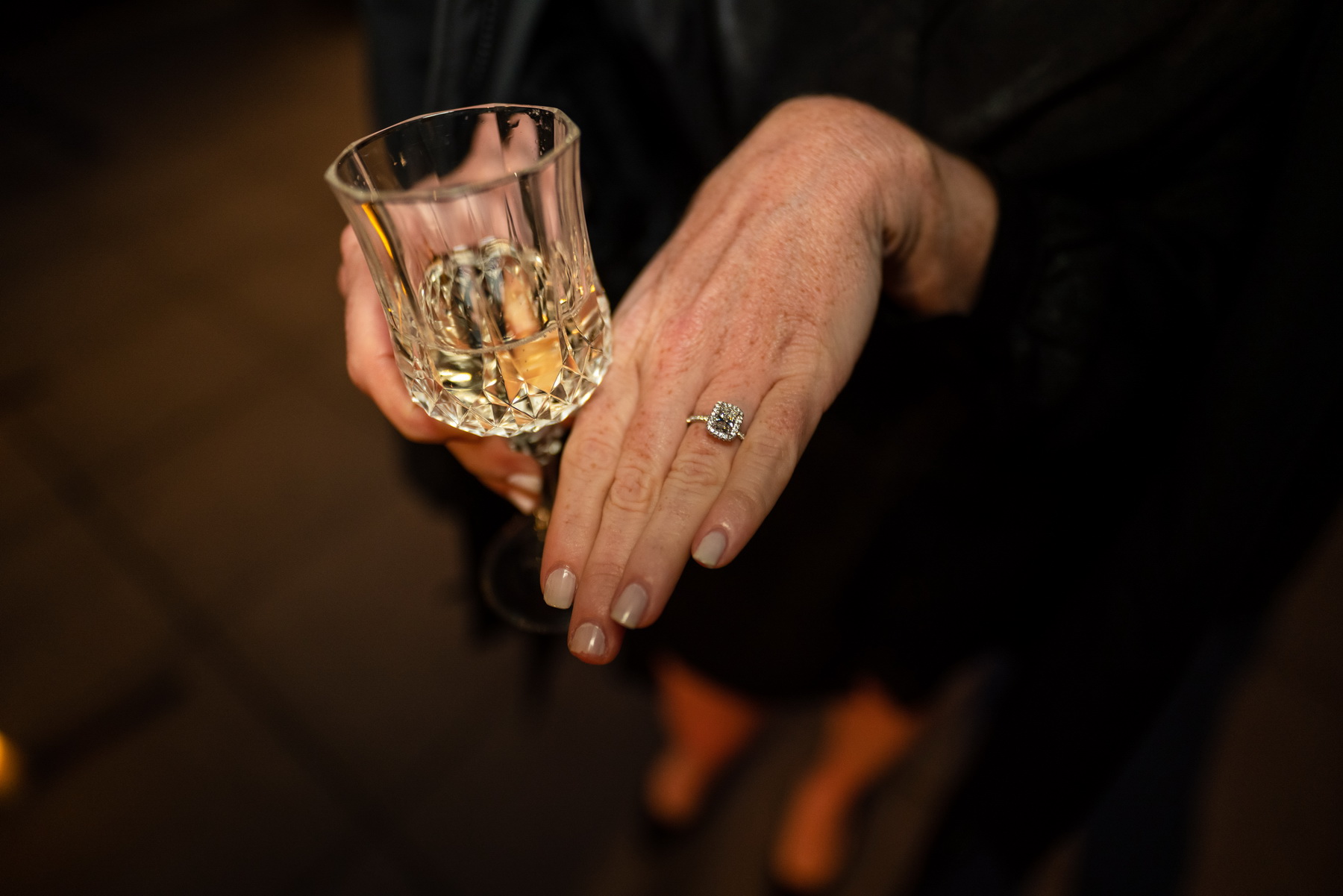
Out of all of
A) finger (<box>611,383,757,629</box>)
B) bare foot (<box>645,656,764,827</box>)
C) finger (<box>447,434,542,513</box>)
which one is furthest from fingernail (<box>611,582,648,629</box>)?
bare foot (<box>645,656,764,827</box>)

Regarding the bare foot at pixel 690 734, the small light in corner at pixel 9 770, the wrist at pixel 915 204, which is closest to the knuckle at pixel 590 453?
the wrist at pixel 915 204

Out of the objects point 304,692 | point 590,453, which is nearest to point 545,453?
point 590,453

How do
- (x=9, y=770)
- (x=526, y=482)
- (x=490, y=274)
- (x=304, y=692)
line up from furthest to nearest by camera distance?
(x=304, y=692) < (x=9, y=770) < (x=526, y=482) < (x=490, y=274)

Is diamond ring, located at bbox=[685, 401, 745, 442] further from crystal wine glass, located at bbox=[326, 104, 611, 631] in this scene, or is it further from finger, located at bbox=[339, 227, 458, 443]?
finger, located at bbox=[339, 227, 458, 443]

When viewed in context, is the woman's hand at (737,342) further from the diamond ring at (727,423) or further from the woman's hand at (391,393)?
the woman's hand at (391,393)

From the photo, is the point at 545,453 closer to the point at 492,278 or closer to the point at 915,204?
the point at 492,278

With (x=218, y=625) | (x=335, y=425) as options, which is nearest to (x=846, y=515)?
(x=218, y=625)

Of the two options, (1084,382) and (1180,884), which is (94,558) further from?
(1180,884)
